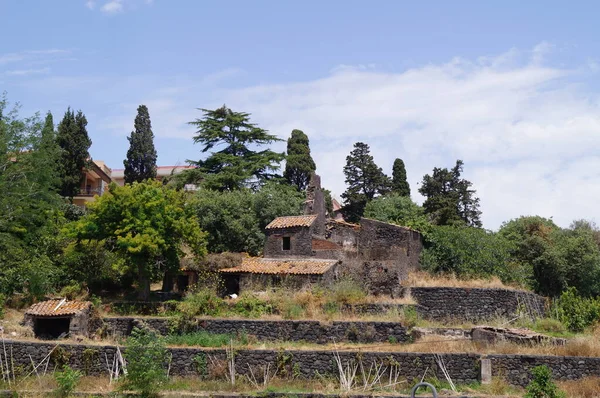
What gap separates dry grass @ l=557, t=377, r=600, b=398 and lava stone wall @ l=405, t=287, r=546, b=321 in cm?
689

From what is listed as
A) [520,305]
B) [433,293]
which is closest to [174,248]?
[433,293]

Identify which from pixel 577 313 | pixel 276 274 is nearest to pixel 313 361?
pixel 276 274

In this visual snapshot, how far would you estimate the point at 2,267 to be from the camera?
33812mm

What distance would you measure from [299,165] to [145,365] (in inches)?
1144

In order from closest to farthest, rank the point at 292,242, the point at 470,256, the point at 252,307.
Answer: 1. the point at 252,307
2. the point at 292,242
3. the point at 470,256

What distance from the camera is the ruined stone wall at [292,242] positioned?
35.1 meters

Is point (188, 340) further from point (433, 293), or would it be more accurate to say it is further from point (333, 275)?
point (433, 293)

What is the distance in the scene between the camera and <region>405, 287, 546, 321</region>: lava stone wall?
30906 millimetres

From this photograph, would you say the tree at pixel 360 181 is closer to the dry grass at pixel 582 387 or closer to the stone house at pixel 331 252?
the stone house at pixel 331 252

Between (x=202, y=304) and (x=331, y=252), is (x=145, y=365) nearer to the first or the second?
(x=202, y=304)

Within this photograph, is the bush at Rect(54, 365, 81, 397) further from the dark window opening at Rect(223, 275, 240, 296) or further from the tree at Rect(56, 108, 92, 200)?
the tree at Rect(56, 108, 92, 200)

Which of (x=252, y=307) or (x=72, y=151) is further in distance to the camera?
(x=72, y=151)

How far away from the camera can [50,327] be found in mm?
29203

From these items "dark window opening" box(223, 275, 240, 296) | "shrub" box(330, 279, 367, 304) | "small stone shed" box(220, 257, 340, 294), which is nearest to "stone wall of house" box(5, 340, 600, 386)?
"shrub" box(330, 279, 367, 304)
